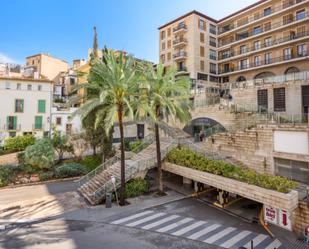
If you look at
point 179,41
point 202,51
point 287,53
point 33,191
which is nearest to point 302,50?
point 287,53

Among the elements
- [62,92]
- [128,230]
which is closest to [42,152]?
[128,230]

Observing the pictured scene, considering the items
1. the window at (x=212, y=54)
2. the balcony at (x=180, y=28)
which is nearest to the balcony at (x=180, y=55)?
the balcony at (x=180, y=28)

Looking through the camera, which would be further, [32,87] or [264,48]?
[264,48]

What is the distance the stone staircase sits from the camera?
17703 millimetres

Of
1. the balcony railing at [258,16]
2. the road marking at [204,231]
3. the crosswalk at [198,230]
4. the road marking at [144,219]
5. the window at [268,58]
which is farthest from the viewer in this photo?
the window at [268,58]

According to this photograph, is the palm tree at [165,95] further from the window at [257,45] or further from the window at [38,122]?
the window at [257,45]

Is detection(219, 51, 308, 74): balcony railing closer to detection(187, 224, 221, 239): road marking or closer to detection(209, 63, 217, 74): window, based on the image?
detection(209, 63, 217, 74): window

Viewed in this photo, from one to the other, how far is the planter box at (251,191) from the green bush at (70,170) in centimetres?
1169

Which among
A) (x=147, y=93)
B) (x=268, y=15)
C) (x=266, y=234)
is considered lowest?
(x=266, y=234)

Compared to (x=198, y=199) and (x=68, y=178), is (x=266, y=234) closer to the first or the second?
(x=198, y=199)

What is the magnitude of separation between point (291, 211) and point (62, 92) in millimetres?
46789

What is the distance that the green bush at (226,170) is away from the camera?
13.3 meters

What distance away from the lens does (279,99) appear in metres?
24.8

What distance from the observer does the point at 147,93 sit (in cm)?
1781
